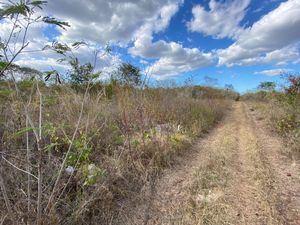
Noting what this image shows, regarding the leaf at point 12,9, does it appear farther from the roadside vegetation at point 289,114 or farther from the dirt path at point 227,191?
the roadside vegetation at point 289,114

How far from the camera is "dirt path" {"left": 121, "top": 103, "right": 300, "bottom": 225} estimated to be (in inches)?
96.2

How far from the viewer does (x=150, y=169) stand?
3404 millimetres

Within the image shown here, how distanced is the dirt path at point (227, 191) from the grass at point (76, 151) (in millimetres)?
316

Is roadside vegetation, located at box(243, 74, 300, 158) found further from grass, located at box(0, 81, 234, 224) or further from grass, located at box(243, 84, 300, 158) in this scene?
grass, located at box(0, 81, 234, 224)

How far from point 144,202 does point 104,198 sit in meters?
0.51

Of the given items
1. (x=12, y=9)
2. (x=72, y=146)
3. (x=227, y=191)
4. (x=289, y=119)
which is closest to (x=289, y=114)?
(x=289, y=119)

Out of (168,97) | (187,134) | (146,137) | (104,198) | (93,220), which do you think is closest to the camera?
(93,220)

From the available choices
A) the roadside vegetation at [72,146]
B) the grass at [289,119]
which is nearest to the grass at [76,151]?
the roadside vegetation at [72,146]

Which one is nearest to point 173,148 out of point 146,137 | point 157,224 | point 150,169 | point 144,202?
point 146,137

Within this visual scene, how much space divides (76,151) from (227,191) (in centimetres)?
200

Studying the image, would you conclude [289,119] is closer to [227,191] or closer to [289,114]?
[289,114]

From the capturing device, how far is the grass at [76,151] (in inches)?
79.4

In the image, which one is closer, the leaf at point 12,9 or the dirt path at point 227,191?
the leaf at point 12,9

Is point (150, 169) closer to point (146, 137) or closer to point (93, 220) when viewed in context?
→ point (146, 137)
